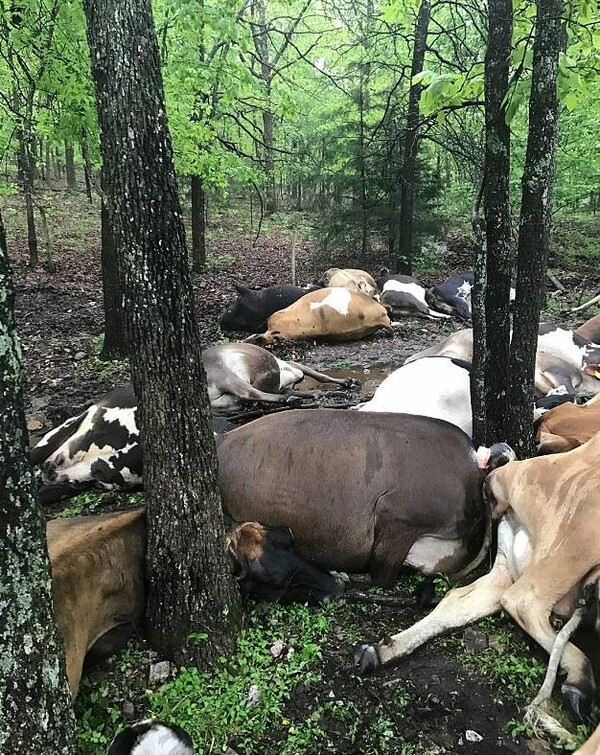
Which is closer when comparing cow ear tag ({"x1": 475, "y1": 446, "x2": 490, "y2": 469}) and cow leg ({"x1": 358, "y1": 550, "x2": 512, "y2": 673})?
cow leg ({"x1": 358, "y1": 550, "x2": 512, "y2": 673})

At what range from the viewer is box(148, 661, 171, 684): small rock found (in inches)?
117

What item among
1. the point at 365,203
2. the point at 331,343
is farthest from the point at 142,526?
the point at 365,203

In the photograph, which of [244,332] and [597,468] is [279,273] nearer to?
[244,332]

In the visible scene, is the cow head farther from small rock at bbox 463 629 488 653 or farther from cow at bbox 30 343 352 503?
cow at bbox 30 343 352 503

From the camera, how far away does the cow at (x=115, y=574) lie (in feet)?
9.61

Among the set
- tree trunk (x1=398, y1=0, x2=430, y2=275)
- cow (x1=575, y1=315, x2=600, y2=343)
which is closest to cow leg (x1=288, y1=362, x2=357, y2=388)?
cow (x1=575, y1=315, x2=600, y2=343)

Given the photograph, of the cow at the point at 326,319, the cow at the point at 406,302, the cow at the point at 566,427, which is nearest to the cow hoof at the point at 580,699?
the cow at the point at 566,427

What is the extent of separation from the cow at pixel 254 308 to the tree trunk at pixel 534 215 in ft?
19.9

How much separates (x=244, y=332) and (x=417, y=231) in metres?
6.05

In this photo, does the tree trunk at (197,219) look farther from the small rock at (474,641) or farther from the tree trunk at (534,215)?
the small rock at (474,641)

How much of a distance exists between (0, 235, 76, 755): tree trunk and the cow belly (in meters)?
2.22

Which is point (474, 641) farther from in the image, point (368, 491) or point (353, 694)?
point (368, 491)

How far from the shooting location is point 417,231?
46.7 feet

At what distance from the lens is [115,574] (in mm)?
3201
